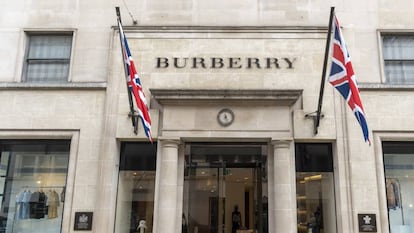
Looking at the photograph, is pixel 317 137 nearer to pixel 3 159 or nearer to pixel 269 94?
pixel 269 94

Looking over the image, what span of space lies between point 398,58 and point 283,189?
597 cm

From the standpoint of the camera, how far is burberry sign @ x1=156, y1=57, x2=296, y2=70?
13.1 metres

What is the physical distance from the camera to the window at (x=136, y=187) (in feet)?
41.5

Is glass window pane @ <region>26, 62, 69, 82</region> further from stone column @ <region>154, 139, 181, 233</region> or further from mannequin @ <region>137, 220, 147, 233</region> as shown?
mannequin @ <region>137, 220, 147, 233</region>

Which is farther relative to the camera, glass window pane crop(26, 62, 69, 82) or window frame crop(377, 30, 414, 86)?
glass window pane crop(26, 62, 69, 82)

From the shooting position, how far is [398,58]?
13414 mm

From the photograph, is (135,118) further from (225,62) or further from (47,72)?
(47,72)

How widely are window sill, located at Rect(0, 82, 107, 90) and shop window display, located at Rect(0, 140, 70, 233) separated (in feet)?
5.70

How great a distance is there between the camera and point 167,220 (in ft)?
38.8

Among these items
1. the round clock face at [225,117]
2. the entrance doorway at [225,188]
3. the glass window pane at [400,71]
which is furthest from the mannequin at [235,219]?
the glass window pane at [400,71]

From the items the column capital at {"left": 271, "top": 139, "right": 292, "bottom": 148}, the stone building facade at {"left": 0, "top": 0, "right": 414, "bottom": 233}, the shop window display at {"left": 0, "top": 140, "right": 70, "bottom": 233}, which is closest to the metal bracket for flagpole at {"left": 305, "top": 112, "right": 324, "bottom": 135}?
the stone building facade at {"left": 0, "top": 0, "right": 414, "bottom": 233}

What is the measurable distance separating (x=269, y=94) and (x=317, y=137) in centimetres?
200

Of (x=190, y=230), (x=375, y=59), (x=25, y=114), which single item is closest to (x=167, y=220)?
(x=190, y=230)

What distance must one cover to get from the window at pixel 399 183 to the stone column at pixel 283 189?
3015 millimetres
